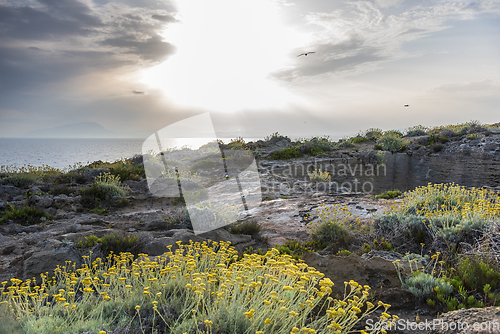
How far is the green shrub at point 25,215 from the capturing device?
8094 mm

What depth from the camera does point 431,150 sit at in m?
20.1

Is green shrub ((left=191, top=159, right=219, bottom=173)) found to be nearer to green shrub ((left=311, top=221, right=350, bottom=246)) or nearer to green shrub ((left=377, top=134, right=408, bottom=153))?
green shrub ((left=311, top=221, right=350, bottom=246))

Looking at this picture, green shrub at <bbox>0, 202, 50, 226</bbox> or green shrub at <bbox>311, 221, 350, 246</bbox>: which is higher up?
green shrub at <bbox>0, 202, 50, 226</bbox>

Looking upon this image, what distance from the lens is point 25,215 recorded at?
8.23 metres

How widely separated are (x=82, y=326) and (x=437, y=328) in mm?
3207

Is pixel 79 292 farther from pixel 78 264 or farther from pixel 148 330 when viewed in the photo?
pixel 148 330

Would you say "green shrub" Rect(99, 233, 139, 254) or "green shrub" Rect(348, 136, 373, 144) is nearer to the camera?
"green shrub" Rect(99, 233, 139, 254)

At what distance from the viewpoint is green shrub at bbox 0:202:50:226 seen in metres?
8.09

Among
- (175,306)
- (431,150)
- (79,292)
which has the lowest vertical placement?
(79,292)

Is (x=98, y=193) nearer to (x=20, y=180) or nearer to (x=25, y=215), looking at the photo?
(x=25, y=215)

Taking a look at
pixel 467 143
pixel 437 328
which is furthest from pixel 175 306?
pixel 467 143

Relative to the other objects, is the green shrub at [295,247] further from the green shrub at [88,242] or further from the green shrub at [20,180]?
the green shrub at [20,180]

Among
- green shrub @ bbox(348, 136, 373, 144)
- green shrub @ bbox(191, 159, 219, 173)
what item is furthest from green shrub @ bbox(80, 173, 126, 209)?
green shrub @ bbox(348, 136, 373, 144)

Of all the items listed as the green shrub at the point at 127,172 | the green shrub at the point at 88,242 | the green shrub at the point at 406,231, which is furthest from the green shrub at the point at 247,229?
the green shrub at the point at 127,172
